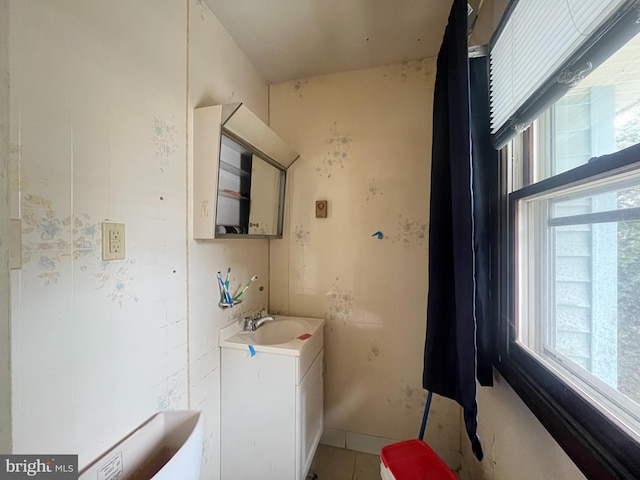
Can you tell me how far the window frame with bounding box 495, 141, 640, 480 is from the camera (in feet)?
1.54

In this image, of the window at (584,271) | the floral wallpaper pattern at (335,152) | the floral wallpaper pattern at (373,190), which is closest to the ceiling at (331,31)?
the floral wallpaper pattern at (335,152)

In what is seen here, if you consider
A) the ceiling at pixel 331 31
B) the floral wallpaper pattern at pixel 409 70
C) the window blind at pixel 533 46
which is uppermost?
the ceiling at pixel 331 31

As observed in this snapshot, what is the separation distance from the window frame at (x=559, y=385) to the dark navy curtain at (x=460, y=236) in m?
0.06

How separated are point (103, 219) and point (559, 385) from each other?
4.43 feet

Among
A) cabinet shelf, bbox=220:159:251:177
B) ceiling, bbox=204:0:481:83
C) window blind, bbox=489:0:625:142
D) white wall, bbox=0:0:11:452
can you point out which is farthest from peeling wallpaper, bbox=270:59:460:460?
white wall, bbox=0:0:11:452

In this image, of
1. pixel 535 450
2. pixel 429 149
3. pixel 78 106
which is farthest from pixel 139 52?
pixel 535 450

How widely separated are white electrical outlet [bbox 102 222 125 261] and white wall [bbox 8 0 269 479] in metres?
0.02

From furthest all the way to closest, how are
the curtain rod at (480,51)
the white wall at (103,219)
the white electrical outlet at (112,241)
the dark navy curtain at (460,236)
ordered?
the curtain rod at (480,51) → the dark navy curtain at (460,236) → the white electrical outlet at (112,241) → the white wall at (103,219)

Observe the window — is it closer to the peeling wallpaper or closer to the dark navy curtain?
the dark navy curtain

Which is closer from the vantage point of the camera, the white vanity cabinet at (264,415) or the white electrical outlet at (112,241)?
the white electrical outlet at (112,241)

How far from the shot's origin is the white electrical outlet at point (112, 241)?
2.47 feet

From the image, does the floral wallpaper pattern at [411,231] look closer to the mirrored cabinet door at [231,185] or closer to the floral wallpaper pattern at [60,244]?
the mirrored cabinet door at [231,185]

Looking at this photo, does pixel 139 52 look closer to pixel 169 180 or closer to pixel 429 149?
pixel 169 180

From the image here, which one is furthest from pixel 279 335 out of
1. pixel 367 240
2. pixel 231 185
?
pixel 231 185
